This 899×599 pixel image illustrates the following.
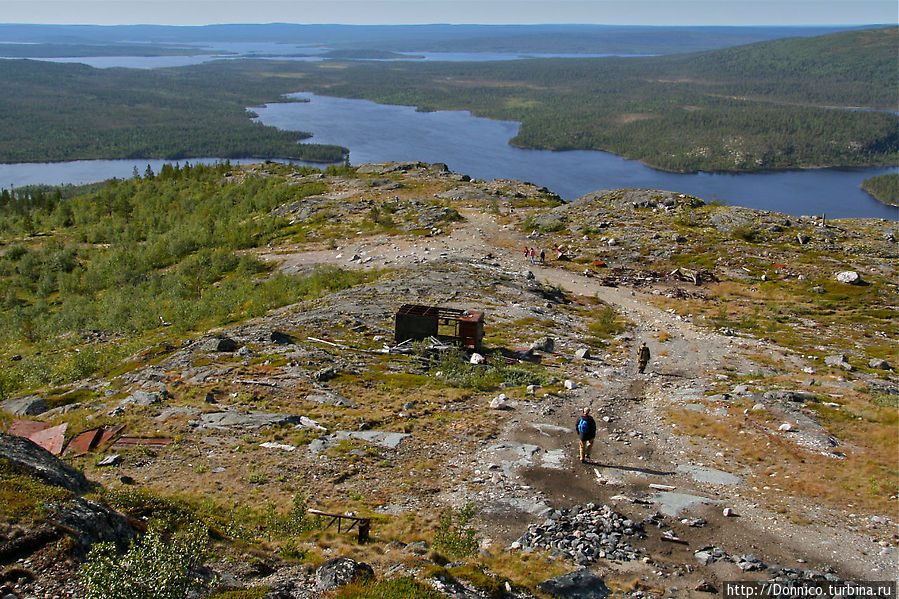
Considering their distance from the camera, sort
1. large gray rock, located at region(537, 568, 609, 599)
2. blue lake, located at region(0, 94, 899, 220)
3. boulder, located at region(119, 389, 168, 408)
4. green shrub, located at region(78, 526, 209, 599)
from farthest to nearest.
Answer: blue lake, located at region(0, 94, 899, 220), boulder, located at region(119, 389, 168, 408), large gray rock, located at region(537, 568, 609, 599), green shrub, located at region(78, 526, 209, 599)

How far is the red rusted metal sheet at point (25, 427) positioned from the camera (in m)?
17.0

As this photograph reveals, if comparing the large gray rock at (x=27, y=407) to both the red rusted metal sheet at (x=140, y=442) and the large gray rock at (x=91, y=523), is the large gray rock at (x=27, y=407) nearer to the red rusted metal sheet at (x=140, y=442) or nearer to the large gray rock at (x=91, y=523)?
the red rusted metal sheet at (x=140, y=442)

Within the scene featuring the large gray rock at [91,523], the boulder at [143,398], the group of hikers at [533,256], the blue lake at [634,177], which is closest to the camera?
the large gray rock at [91,523]

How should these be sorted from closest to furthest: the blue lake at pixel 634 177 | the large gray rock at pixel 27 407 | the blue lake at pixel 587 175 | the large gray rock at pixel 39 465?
the large gray rock at pixel 39 465, the large gray rock at pixel 27 407, the blue lake at pixel 634 177, the blue lake at pixel 587 175

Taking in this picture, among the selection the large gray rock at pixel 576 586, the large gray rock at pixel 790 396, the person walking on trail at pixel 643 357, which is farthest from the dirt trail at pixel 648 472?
the large gray rock at pixel 790 396

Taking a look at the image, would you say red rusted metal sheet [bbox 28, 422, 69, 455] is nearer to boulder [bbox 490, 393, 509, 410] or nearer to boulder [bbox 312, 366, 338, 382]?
boulder [bbox 312, 366, 338, 382]

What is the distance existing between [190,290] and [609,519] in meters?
40.7

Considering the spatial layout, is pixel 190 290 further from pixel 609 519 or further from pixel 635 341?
pixel 609 519

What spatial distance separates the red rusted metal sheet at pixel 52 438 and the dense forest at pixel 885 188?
6878 inches

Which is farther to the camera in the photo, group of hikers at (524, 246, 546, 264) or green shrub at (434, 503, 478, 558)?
group of hikers at (524, 246, 546, 264)

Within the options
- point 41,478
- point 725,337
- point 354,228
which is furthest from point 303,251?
point 41,478

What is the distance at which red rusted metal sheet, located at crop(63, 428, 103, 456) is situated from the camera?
15469mm

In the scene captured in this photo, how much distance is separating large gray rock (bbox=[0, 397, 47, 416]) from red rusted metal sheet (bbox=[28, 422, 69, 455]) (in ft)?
9.67

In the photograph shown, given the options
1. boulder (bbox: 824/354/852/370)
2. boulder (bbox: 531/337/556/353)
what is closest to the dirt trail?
boulder (bbox: 531/337/556/353)
